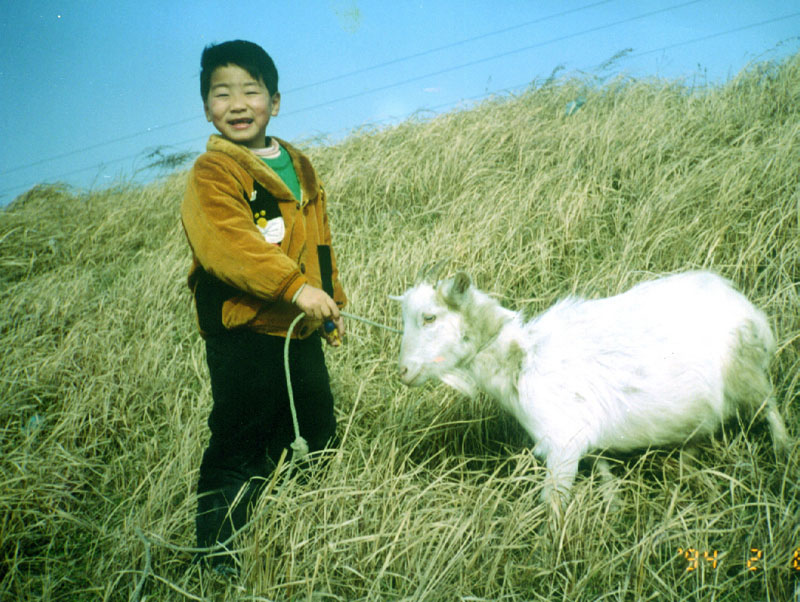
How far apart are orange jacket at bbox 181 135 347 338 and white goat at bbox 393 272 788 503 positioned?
0.54m

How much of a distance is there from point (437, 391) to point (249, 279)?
1.40m

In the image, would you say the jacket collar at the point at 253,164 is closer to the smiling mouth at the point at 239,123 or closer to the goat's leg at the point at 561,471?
the smiling mouth at the point at 239,123

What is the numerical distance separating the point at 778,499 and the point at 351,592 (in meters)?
1.62

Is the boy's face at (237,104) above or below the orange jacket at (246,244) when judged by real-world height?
above

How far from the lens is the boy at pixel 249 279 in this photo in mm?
1875

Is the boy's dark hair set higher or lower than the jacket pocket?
higher

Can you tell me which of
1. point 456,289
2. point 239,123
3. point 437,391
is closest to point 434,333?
point 456,289

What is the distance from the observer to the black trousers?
2129 mm

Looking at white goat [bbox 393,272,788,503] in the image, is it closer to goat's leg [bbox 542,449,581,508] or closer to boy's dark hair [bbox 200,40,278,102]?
goat's leg [bbox 542,449,581,508]

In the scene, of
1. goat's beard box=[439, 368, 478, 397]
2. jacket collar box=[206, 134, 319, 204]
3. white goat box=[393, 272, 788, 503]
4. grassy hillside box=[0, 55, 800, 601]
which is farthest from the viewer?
goat's beard box=[439, 368, 478, 397]

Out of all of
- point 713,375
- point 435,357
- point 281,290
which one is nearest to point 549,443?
point 435,357

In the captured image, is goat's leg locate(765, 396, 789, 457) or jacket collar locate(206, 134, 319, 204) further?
goat's leg locate(765, 396, 789, 457)

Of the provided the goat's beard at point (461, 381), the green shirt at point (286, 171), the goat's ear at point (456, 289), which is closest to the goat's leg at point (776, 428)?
the goat's beard at point (461, 381)

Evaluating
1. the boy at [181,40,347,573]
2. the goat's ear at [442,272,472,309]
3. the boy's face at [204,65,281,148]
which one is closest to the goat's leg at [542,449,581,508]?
the goat's ear at [442,272,472,309]
